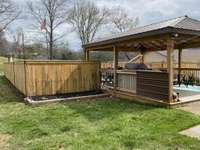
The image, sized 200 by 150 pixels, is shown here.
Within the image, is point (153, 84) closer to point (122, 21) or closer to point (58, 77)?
point (58, 77)

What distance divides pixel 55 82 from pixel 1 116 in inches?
120

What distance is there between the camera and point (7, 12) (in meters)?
28.9

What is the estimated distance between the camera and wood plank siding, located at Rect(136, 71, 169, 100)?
23.0 feet

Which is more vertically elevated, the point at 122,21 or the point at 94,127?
the point at 122,21

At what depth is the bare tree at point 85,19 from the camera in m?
36.2

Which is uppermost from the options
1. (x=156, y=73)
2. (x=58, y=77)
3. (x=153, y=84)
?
(x=156, y=73)

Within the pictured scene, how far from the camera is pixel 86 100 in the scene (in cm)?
851

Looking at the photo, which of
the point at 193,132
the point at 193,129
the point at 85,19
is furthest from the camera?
the point at 85,19

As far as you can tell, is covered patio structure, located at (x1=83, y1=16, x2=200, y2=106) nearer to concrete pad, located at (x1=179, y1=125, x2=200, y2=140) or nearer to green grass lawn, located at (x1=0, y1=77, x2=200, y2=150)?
green grass lawn, located at (x1=0, y1=77, x2=200, y2=150)

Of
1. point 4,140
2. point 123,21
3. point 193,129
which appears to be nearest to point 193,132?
point 193,129

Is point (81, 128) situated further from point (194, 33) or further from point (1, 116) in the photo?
point (194, 33)

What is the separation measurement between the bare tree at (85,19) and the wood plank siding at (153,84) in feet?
94.1

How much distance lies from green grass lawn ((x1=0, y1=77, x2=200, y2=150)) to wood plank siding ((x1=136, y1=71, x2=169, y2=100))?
57 centimetres

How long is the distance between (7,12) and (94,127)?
91.9 ft
